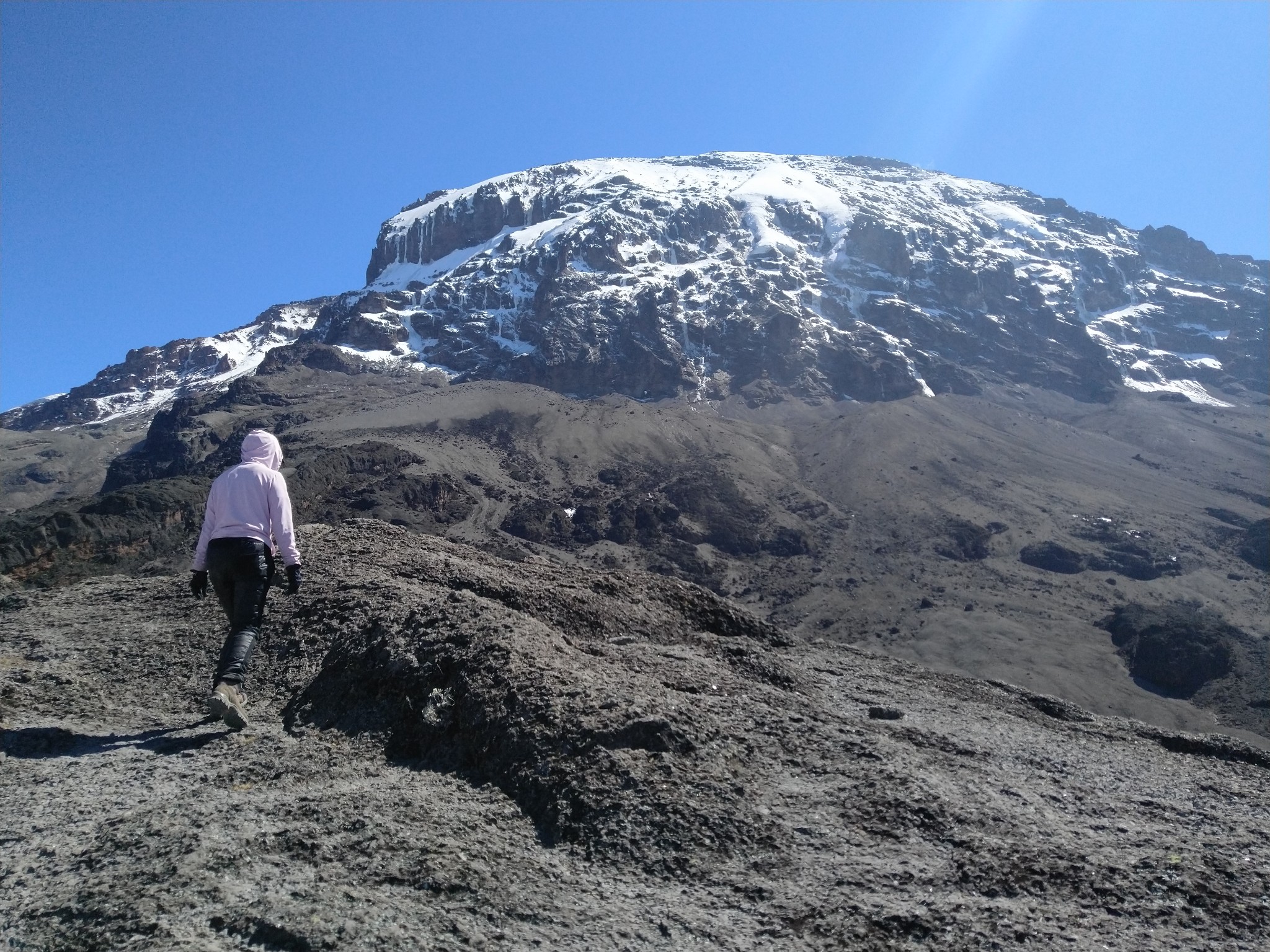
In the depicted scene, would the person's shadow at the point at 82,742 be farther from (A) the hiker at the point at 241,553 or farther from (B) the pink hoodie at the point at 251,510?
(B) the pink hoodie at the point at 251,510

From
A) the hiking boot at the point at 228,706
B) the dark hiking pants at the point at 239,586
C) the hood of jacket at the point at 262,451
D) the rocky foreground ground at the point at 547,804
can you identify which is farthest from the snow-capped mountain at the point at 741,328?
the hiking boot at the point at 228,706

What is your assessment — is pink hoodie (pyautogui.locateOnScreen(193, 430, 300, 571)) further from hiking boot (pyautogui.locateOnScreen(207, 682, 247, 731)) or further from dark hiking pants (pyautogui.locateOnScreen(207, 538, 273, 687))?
hiking boot (pyautogui.locateOnScreen(207, 682, 247, 731))

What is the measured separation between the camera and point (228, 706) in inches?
242

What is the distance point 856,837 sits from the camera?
5203mm

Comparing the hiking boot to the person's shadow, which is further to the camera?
the hiking boot

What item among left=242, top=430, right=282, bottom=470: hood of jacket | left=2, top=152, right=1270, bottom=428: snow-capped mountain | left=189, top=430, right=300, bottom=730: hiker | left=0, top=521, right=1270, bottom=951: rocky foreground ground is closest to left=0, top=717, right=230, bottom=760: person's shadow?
left=0, top=521, right=1270, bottom=951: rocky foreground ground

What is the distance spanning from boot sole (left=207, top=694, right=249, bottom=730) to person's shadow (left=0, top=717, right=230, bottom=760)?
8 cm

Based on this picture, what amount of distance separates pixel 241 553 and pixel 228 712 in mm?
1050

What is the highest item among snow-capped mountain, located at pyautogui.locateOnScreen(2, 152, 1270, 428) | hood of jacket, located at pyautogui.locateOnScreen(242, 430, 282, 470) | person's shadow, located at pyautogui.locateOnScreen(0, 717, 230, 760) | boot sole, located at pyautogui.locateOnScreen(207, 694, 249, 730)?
snow-capped mountain, located at pyautogui.locateOnScreen(2, 152, 1270, 428)

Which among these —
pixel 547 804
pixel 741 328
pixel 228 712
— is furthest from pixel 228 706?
pixel 741 328

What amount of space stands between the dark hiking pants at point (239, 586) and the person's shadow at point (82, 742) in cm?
43

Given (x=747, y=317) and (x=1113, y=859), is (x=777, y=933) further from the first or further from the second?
(x=747, y=317)

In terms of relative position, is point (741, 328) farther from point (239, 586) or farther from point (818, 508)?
point (239, 586)

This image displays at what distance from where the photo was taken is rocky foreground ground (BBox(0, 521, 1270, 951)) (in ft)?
13.8
